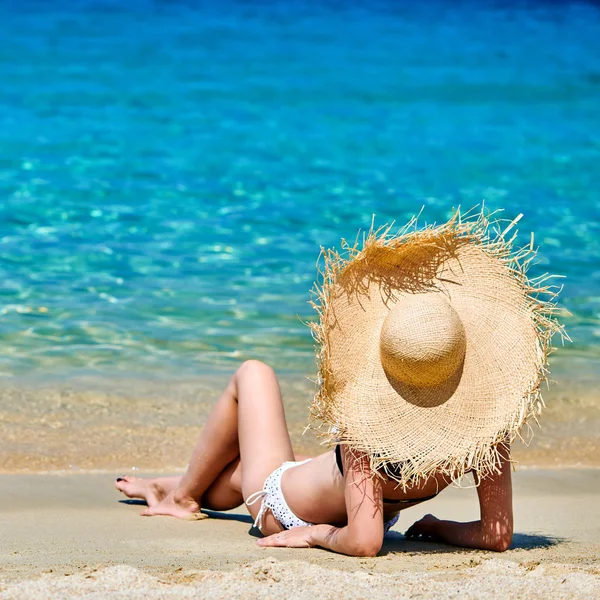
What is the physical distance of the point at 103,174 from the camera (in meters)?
9.62

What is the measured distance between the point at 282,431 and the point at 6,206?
592 centimetres

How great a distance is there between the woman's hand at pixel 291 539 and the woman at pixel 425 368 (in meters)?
0.07

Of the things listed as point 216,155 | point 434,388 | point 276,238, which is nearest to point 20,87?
point 216,155

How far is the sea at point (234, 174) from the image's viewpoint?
17.8 feet

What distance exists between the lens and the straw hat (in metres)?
2.70

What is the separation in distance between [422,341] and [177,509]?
4.39ft

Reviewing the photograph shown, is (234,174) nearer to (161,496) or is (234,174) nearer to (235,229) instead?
(235,229)

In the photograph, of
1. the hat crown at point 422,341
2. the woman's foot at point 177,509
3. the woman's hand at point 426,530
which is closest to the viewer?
the hat crown at point 422,341

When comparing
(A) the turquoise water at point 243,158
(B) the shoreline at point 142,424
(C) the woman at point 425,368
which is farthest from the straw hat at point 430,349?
(A) the turquoise water at point 243,158

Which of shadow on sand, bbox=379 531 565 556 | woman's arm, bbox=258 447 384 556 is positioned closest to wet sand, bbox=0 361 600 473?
shadow on sand, bbox=379 531 565 556

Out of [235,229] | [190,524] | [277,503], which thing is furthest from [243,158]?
[277,503]

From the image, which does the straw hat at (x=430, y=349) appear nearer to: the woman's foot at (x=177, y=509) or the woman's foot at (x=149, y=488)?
the woman's foot at (x=177, y=509)

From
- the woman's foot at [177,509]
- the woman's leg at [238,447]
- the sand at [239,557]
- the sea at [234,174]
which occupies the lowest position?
the sand at [239,557]

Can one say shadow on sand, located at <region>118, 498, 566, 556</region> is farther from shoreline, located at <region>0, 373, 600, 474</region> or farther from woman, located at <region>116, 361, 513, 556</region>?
shoreline, located at <region>0, 373, 600, 474</region>
